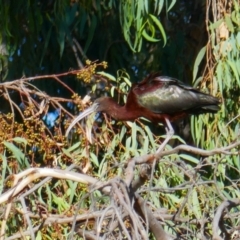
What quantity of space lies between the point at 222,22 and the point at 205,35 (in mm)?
677

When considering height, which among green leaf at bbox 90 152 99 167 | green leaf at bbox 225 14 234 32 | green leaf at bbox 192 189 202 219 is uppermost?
green leaf at bbox 225 14 234 32

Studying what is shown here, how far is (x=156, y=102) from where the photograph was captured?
5.69 m

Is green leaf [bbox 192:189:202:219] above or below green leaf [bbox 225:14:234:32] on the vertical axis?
below

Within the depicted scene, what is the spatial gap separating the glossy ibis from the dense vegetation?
81 mm

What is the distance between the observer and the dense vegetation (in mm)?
4254

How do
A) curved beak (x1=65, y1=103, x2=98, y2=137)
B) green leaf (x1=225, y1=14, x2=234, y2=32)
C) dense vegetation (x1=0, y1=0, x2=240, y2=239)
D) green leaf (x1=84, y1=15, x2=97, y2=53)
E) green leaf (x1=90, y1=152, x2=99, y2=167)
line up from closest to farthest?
dense vegetation (x1=0, y1=0, x2=240, y2=239) < curved beak (x1=65, y1=103, x2=98, y2=137) < green leaf (x1=90, y1=152, x2=99, y2=167) < green leaf (x1=225, y1=14, x2=234, y2=32) < green leaf (x1=84, y1=15, x2=97, y2=53)

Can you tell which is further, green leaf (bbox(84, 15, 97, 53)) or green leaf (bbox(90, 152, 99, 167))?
green leaf (bbox(84, 15, 97, 53))

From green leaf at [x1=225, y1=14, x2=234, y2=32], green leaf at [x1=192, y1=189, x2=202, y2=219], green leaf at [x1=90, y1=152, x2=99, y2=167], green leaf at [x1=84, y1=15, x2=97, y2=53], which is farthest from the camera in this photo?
green leaf at [x1=84, y1=15, x2=97, y2=53]

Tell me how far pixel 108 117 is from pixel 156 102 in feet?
0.98

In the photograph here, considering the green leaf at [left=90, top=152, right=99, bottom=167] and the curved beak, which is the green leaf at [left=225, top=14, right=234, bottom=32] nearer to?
the curved beak

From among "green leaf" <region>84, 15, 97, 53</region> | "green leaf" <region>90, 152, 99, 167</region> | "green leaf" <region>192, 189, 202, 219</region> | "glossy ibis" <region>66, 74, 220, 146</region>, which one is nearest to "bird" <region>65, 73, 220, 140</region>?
"glossy ibis" <region>66, 74, 220, 146</region>

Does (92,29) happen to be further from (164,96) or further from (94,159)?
(94,159)

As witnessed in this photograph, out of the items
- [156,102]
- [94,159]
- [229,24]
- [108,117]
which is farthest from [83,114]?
[229,24]

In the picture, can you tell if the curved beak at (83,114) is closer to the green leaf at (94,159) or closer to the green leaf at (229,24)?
the green leaf at (94,159)
